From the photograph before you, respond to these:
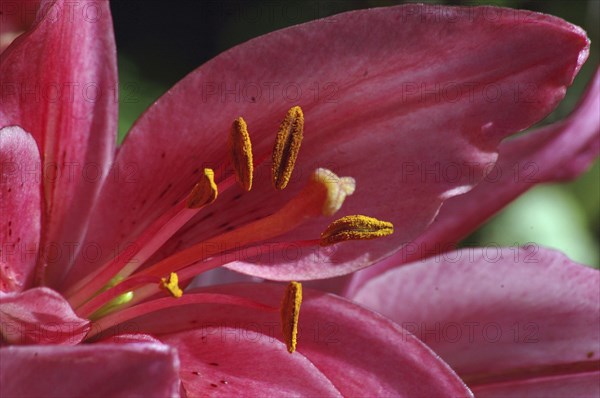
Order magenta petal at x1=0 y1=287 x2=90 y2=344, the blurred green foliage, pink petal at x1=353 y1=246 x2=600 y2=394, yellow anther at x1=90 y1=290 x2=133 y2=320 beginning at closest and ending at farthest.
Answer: magenta petal at x1=0 y1=287 x2=90 y2=344, yellow anther at x1=90 y1=290 x2=133 y2=320, pink petal at x1=353 y1=246 x2=600 y2=394, the blurred green foliage

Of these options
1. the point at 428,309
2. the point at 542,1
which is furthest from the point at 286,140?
the point at 542,1

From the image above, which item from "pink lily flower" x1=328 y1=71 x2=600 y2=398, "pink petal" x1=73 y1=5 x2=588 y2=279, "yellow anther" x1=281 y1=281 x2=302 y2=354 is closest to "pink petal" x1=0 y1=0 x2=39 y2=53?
"pink petal" x1=73 y1=5 x2=588 y2=279

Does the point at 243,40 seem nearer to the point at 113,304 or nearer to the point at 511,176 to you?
the point at 511,176

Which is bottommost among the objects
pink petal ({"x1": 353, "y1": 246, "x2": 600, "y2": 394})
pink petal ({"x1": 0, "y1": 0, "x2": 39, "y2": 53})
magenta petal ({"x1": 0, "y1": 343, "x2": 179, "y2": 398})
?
pink petal ({"x1": 353, "y1": 246, "x2": 600, "y2": 394})

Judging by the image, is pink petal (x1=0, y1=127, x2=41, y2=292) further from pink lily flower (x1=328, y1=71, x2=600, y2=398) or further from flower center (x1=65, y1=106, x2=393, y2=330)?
pink lily flower (x1=328, y1=71, x2=600, y2=398)

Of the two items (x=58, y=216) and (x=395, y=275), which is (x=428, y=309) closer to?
(x=395, y=275)

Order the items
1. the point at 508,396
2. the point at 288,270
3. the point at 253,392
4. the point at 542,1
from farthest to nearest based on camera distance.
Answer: the point at 542,1
the point at 508,396
the point at 288,270
the point at 253,392

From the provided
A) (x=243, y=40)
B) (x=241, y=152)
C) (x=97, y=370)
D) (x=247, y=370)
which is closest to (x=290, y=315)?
(x=247, y=370)
